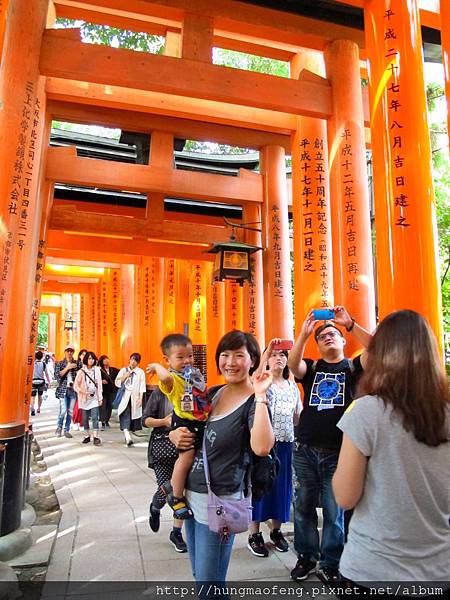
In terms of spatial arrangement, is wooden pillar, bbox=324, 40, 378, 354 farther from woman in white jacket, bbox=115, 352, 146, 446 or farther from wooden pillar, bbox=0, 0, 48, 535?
woman in white jacket, bbox=115, 352, 146, 446

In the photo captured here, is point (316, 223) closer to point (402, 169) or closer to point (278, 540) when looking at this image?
point (402, 169)

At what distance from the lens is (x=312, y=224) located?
18.2 feet

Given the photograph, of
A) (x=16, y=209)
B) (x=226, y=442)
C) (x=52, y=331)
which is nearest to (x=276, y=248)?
(x=16, y=209)

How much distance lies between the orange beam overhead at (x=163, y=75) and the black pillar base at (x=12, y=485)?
135 inches

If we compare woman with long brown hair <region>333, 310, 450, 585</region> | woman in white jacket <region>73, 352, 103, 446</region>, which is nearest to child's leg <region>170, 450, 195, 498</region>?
woman with long brown hair <region>333, 310, 450, 585</region>

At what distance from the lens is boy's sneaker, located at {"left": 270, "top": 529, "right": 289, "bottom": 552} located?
3535mm

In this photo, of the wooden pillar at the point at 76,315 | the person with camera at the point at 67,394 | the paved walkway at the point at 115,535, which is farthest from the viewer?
the wooden pillar at the point at 76,315

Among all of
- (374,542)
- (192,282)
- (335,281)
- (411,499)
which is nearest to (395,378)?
(411,499)

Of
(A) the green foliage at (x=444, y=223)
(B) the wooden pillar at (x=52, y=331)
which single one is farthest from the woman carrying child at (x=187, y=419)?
(B) the wooden pillar at (x=52, y=331)

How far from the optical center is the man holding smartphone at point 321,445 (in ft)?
9.59

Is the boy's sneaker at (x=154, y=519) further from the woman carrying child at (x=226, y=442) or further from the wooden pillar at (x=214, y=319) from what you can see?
the wooden pillar at (x=214, y=319)

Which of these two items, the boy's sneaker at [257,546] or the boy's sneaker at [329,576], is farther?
the boy's sneaker at [257,546]

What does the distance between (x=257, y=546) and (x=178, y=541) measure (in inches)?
24.4

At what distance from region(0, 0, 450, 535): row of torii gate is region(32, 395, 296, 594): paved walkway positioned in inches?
26.4
